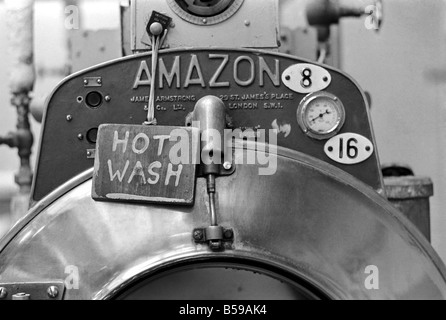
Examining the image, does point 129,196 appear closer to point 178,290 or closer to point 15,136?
point 178,290

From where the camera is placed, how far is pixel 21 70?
6.66 feet

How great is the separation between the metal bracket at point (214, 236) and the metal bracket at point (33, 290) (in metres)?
0.26

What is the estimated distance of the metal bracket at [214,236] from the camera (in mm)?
1083

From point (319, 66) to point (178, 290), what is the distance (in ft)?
1.89

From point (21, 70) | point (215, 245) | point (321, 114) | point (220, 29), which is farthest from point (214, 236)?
point (21, 70)

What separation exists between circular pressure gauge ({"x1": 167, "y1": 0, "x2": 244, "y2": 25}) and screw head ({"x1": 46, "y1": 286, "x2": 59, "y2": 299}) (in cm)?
71

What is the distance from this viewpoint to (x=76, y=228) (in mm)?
1146

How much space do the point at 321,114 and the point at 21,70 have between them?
3.73 feet

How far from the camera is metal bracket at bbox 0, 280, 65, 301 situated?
1.10 meters

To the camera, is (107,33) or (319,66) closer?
(319,66)

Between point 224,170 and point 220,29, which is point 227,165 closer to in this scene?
point 224,170

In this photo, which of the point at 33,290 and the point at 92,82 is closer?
the point at 33,290

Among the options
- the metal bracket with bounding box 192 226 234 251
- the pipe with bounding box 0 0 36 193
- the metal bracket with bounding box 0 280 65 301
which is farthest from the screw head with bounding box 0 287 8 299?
the pipe with bounding box 0 0 36 193
